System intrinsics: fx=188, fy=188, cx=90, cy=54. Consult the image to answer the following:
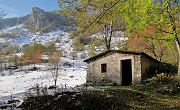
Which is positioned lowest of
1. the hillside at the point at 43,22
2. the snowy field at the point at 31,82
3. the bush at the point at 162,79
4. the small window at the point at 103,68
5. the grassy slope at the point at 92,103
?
the snowy field at the point at 31,82

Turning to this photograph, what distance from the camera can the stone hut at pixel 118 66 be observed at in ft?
52.6

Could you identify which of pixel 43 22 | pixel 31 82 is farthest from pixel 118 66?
pixel 43 22

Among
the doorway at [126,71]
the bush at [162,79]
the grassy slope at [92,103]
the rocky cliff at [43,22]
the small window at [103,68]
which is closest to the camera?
the grassy slope at [92,103]

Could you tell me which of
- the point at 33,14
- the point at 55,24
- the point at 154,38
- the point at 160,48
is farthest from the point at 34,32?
the point at 154,38

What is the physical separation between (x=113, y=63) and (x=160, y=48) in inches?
477

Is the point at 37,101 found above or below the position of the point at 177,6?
below

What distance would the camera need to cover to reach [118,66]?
17.3 meters

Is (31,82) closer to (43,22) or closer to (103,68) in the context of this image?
(103,68)

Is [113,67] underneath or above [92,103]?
above

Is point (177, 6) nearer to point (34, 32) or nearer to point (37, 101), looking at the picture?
point (37, 101)

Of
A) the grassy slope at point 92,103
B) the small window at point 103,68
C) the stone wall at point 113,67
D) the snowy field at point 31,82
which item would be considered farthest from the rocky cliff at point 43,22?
the grassy slope at point 92,103

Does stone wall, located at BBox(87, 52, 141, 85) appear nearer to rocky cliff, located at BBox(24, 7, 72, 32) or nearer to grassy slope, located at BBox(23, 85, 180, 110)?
grassy slope, located at BBox(23, 85, 180, 110)

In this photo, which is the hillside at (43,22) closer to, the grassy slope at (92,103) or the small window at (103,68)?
the small window at (103,68)

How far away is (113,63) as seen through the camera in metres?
17.8
